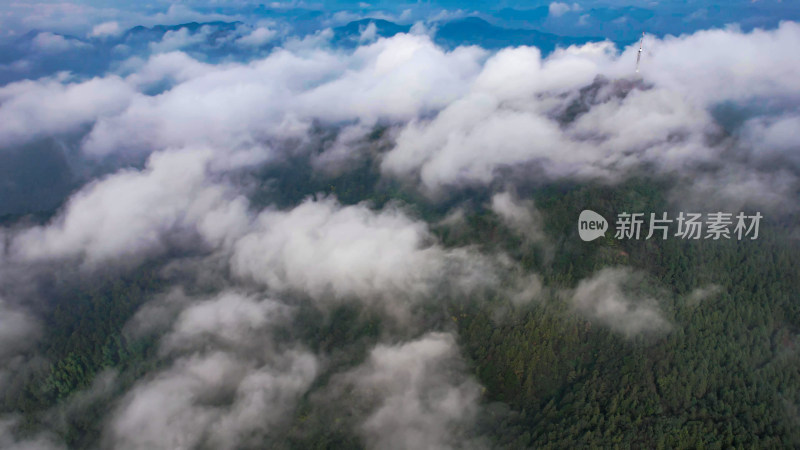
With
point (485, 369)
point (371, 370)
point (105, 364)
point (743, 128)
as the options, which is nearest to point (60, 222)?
point (105, 364)

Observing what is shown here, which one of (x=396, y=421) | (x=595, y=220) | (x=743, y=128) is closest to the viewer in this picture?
Result: (x=396, y=421)

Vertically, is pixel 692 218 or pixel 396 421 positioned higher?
pixel 692 218

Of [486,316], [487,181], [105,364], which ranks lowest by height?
[105,364]

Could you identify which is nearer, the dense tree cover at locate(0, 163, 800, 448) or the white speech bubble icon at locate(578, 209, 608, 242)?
the dense tree cover at locate(0, 163, 800, 448)

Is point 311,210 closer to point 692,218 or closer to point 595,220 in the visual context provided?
point 595,220

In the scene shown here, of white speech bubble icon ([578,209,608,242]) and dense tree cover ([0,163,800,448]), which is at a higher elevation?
white speech bubble icon ([578,209,608,242])
